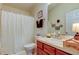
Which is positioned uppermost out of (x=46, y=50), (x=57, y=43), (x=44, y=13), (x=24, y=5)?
(x=24, y=5)

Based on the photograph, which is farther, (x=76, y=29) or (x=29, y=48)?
(x=29, y=48)

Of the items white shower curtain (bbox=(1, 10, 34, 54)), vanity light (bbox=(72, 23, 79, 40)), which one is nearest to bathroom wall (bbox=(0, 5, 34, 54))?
white shower curtain (bbox=(1, 10, 34, 54))

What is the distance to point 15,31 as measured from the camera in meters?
1.90

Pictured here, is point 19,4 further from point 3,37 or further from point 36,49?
point 36,49

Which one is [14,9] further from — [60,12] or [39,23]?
[60,12]

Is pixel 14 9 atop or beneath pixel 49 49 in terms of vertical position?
atop

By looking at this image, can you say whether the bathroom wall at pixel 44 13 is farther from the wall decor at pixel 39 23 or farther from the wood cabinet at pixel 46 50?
the wood cabinet at pixel 46 50

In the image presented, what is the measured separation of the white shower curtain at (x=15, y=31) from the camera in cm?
184

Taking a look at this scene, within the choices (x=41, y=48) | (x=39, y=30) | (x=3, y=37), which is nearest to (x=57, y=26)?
(x=39, y=30)

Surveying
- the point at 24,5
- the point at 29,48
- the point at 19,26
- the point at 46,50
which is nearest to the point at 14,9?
the point at 24,5

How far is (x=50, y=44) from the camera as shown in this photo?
185 centimetres

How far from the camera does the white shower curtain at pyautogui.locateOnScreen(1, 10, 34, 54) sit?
72.4 inches
